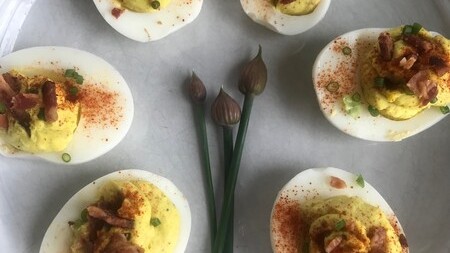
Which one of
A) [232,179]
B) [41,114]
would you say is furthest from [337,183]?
[41,114]

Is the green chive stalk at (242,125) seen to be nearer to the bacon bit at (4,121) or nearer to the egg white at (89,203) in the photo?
the egg white at (89,203)

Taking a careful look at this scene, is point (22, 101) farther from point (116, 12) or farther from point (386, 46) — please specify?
point (386, 46)

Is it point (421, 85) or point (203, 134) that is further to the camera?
point (203, 134)

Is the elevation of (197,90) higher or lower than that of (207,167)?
higher

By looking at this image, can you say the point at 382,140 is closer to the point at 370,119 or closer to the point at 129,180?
the point at 370,119

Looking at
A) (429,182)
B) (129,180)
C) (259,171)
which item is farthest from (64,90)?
(429,182)

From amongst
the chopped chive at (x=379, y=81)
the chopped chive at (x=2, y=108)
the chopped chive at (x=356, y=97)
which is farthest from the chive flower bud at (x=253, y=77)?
the chopped chive at (x=2, y=108)

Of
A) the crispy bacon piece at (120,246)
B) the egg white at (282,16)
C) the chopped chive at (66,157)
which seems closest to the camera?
the crispy bacon piece at (120,246)
